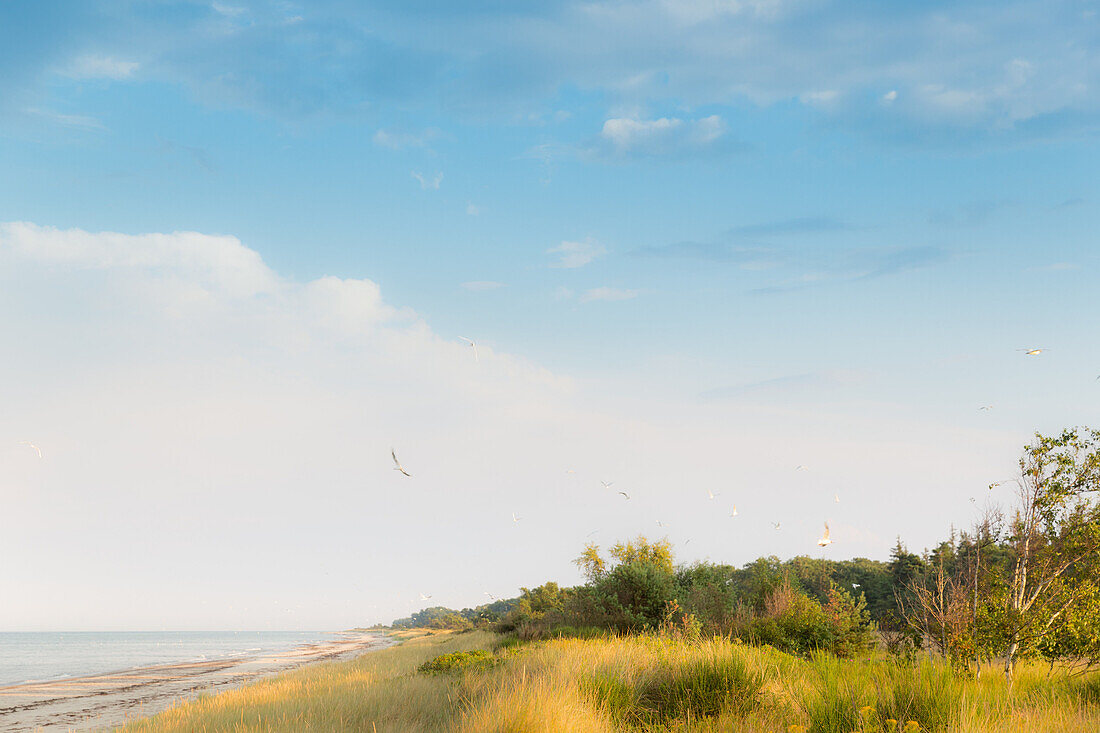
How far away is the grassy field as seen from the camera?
7.56 metres

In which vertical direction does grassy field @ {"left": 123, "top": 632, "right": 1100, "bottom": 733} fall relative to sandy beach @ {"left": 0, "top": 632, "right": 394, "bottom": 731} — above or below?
above

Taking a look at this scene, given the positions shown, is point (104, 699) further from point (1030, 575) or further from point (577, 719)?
point (1030, 575)

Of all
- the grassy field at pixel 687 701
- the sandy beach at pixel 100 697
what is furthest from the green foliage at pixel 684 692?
the sandy beach at pixel 100 697

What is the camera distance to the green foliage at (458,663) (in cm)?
1653

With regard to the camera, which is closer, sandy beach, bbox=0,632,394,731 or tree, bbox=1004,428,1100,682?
tree, bbox=1004,428,1100,682

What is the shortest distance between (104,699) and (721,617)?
3074 centimetres

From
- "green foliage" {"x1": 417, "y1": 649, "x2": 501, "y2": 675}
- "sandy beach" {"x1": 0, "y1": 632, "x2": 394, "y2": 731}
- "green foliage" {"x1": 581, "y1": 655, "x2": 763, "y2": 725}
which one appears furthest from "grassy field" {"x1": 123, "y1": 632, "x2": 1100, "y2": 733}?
"sandy beach" {"x1": 0, "y1": 632, "x2": 394, "y2": 731}

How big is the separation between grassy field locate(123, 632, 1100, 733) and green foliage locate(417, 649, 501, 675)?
0.78 m

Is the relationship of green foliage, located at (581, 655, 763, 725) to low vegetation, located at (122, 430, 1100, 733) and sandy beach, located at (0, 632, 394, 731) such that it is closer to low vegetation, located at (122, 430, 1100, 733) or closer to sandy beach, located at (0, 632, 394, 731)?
low vegetation, located at (122, 430, 1100, 733)

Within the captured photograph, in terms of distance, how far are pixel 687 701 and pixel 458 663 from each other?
1023 cm

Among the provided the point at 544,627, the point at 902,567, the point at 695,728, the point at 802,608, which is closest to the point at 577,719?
the point at 695,728

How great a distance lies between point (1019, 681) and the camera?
48.3ft

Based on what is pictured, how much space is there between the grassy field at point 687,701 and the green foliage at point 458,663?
0.78 metres

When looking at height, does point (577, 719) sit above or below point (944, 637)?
above
